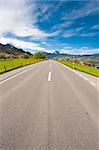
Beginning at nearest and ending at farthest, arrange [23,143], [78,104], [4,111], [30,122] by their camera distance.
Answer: [23,143]
[30,122]
[4,111]
[78,104]

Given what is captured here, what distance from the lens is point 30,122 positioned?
15.8 ft

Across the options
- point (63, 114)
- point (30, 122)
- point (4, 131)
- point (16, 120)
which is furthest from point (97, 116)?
point (4, 131)

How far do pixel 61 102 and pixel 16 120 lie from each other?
2.42m

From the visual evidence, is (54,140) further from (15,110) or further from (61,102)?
(61,102)

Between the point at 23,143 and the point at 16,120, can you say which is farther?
the point at 16,120

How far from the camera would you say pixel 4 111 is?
5.79 metres

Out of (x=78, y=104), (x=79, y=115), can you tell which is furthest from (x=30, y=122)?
(x=78, y=104)

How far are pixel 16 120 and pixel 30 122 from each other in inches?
16.4

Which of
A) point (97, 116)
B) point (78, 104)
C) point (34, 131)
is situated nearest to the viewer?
point (34, 131)

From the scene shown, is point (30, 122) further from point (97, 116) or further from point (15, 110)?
point (97, 116)

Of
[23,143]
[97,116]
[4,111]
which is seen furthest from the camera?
[4,111]

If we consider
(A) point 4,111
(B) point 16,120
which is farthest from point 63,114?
(A) point 4,111

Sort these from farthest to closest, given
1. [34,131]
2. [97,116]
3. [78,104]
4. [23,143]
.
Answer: [78,104]
[97,116]
[34,131]
[23,143]

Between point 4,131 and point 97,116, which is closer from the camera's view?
point 4,131
